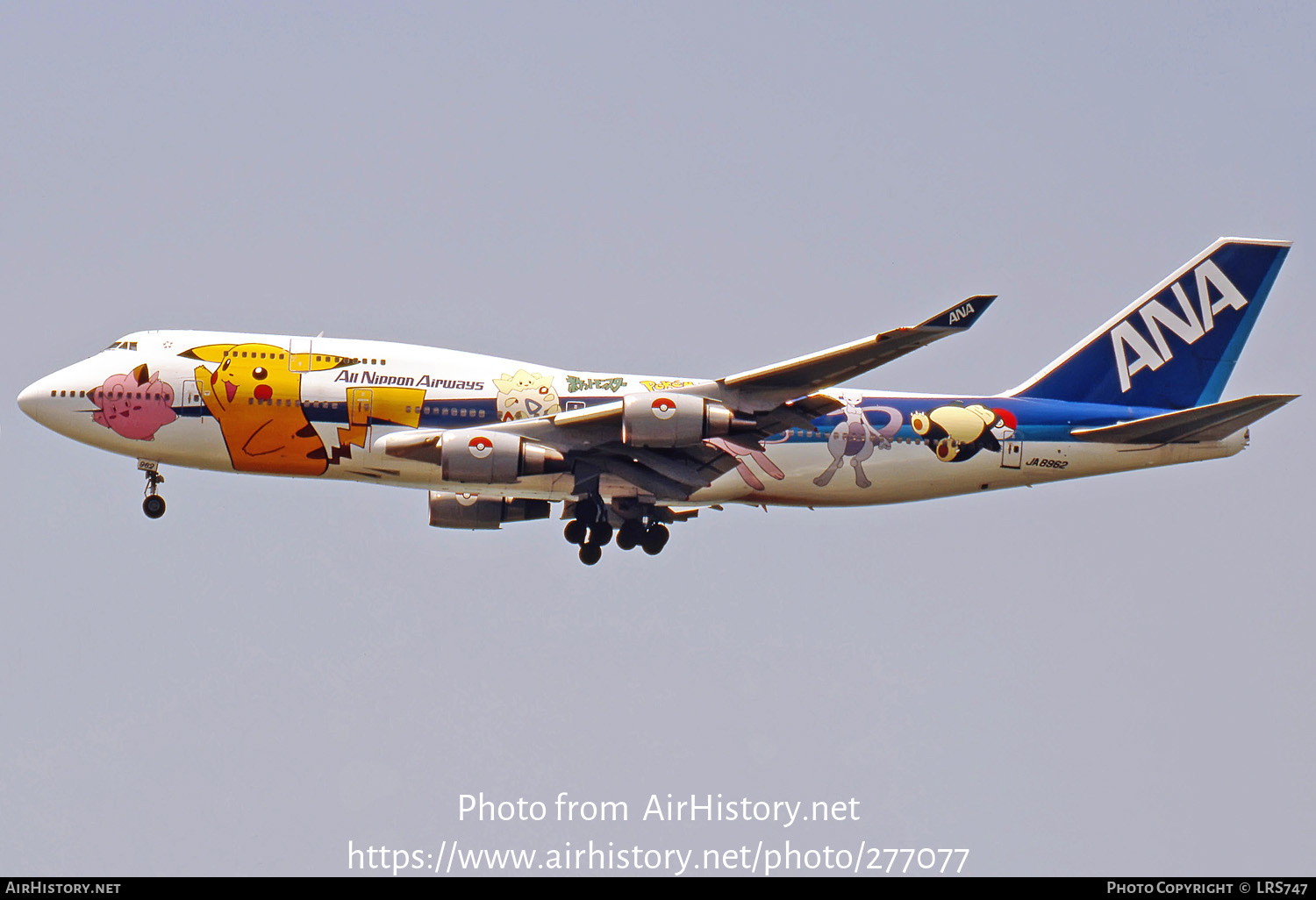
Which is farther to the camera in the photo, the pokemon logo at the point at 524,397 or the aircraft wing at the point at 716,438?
the pokemon logo at the point at 524,397

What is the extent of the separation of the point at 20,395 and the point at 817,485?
1982 cm

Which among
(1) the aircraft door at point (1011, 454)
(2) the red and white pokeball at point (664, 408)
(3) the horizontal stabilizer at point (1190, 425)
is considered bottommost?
(1) the aircraft door at point (1011, 454)

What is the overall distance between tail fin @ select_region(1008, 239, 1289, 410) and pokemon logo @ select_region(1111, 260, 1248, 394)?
2 cm

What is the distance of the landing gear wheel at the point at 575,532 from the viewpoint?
38.6 m

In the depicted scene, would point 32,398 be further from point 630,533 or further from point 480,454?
point 630,533

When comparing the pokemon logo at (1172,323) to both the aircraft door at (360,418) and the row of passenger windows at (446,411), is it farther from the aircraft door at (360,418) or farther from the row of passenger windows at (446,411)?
the aircraft door at (360,418)

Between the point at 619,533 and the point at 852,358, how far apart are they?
8.79m

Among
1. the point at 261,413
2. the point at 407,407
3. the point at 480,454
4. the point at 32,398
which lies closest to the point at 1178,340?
the point at 480,454

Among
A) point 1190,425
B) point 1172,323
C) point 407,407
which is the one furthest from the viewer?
point 1172,323

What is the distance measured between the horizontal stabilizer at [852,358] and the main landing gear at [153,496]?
14.5 metres

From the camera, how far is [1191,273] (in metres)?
42.9

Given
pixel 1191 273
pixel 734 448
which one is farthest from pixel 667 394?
pixel 1191 273

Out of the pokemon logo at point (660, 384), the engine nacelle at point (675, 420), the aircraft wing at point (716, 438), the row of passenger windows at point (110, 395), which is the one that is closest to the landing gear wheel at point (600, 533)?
the aircraft wing at point (716, 438)

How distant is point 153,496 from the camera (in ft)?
126
